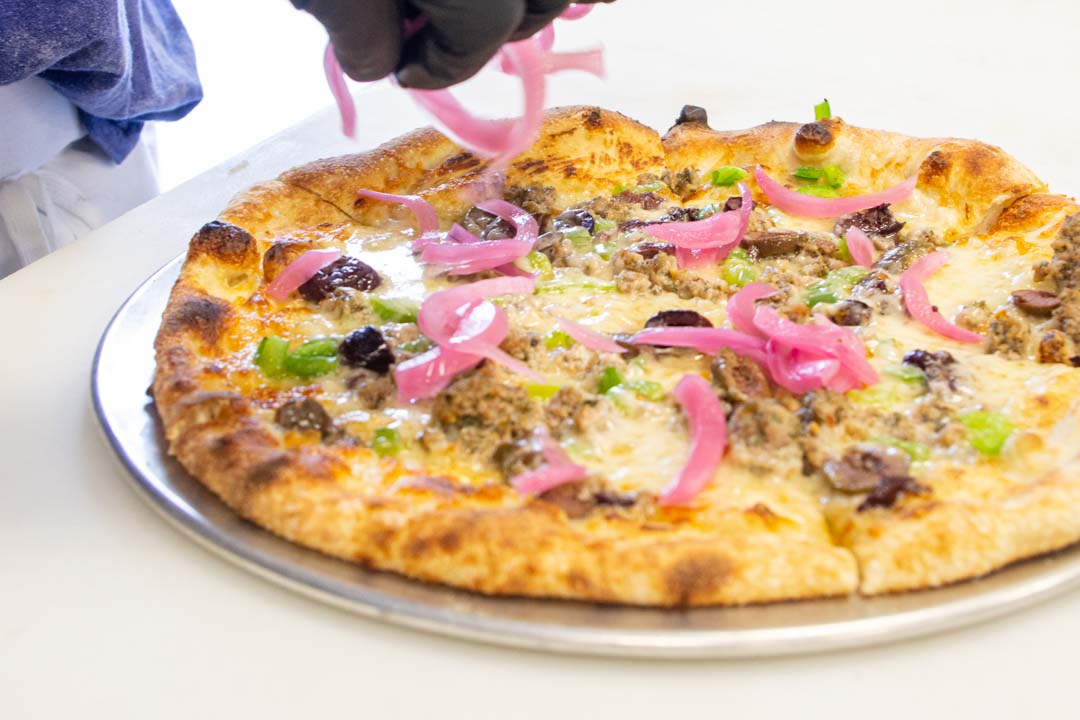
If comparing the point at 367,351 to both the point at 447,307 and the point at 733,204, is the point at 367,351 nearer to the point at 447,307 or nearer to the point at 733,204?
the point at 447,307

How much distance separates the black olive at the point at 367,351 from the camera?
9.80ft

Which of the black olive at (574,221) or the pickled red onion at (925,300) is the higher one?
the pickled red onion at (925,300)

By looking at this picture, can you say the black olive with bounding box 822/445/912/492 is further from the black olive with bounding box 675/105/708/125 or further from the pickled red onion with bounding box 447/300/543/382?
the black olive with bounding box 675/105/708/125

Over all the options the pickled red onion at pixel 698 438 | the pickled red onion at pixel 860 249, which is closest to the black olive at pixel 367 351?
the pickled red onion at pixel 698 438

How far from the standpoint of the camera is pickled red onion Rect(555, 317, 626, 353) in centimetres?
305

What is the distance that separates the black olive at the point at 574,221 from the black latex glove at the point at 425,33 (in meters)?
1.32

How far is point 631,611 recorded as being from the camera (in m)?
2.23

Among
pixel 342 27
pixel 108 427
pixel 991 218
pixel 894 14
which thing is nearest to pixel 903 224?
pixel 991 218

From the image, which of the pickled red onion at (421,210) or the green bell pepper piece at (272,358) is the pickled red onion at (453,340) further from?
the pickled red onion at (421,210)

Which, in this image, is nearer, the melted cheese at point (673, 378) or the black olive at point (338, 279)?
the melted cheese at point (673, 378)

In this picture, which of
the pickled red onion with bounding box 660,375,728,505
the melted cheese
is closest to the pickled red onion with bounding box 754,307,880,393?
the melted cheese

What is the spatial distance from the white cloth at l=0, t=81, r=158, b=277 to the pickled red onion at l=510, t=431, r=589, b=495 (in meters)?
2.49

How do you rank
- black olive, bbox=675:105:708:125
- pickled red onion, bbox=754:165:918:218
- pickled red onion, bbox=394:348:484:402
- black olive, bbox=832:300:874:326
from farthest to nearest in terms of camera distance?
black olive, bbox=675:105:708:125 → pickled red onion, bbox=754:165:918:218 → black olive, bbox=832:300:874:326 → pickled red onion, bbox=394:348:484:402

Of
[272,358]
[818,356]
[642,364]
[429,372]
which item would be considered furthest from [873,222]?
[272,358]
